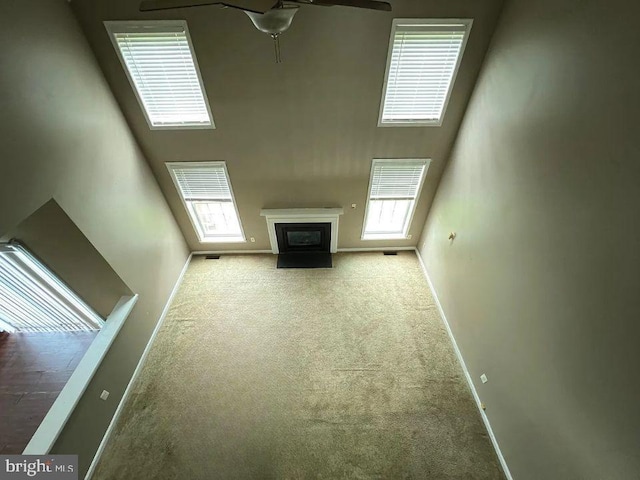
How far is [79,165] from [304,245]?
3.33 metres

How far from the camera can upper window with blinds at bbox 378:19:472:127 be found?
126 inches

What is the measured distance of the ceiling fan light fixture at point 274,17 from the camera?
174 centimetres

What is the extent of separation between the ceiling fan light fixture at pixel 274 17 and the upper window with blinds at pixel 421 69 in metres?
1.82

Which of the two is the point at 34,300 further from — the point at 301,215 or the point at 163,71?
the point at 301,215

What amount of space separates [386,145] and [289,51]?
64.4 inches

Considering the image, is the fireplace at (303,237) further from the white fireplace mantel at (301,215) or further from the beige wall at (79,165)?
the beige wall at (79,165)

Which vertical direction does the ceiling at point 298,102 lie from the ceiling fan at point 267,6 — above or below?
above

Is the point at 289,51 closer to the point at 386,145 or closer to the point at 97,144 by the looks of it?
the point at 386,145

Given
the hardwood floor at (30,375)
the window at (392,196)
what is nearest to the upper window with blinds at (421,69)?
the window at (392,196)

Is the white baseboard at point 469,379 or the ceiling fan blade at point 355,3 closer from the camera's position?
the ceiling fan blade at point 355,3

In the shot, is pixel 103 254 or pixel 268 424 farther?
pixel 268 424

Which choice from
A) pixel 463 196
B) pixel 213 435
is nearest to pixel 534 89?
pixel 463 196

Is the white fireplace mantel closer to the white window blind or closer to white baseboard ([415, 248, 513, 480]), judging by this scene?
white baseboard ([415, 248, 513, 480])

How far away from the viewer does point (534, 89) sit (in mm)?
2600
